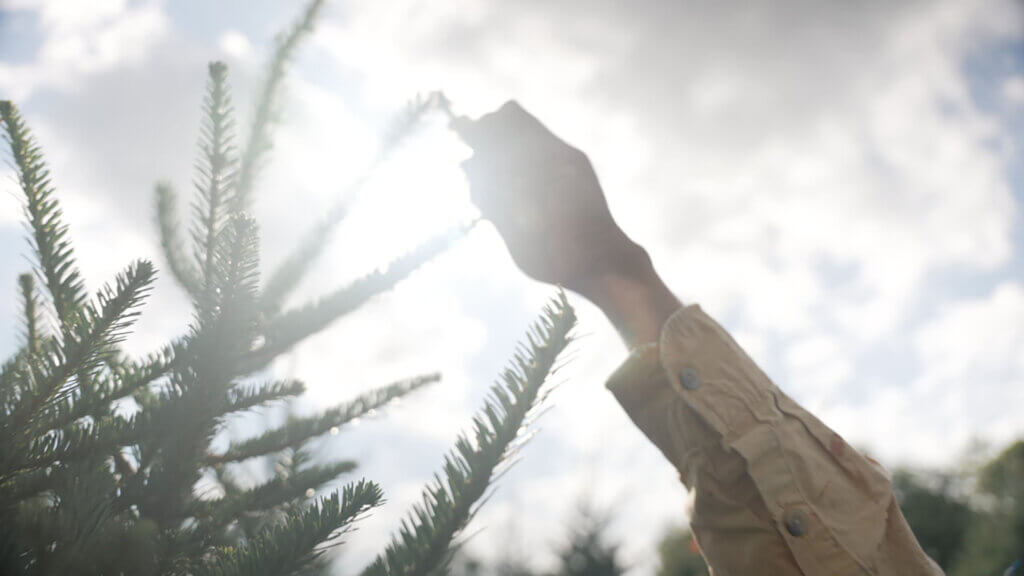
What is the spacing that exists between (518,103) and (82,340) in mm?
1020

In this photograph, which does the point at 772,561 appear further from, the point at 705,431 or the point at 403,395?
the point at 403,395

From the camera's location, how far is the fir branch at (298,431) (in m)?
1.47

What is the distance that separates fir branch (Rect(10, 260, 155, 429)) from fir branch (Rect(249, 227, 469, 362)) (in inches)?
25.1

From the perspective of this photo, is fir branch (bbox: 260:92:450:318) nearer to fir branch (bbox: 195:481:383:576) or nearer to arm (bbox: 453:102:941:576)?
arm (bbox: 453:102:941:576)

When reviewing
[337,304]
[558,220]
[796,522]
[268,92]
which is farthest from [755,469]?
[268,92]

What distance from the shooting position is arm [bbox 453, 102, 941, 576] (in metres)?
1.15

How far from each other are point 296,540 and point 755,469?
0.94 m

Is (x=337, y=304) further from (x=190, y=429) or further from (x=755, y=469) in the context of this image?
(x=755, y=469)

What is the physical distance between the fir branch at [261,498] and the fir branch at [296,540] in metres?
0.41

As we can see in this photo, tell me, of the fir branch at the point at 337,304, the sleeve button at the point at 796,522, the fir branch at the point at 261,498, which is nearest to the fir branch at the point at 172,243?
the fir branch at the point at 337,304

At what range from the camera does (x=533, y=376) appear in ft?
2.60

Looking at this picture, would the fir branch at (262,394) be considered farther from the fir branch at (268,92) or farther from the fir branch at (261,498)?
the fir branch at (268,92)

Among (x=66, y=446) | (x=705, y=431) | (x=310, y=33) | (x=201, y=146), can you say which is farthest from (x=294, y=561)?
(x=310, y=33)

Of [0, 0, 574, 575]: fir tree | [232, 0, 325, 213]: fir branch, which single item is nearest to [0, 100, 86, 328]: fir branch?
[0, 0, 574, 575]: fir tree
